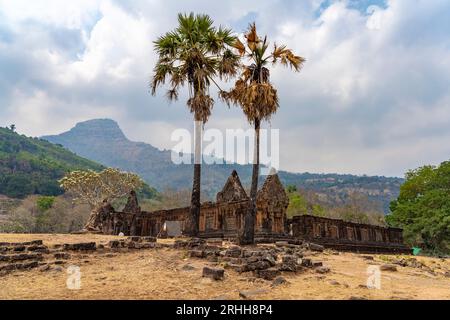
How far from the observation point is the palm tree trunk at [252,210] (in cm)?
1548

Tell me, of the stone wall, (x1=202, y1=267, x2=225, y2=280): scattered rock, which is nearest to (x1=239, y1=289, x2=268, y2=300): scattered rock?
(x1=202, y1=267, x2=225, y2=280): scattered rock

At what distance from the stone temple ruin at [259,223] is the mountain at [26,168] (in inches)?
2790

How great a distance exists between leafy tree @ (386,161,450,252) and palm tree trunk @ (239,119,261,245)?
26685 mm

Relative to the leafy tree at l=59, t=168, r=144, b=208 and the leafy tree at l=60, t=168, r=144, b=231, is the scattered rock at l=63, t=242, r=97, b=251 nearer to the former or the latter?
the leafy tree at l=60, t=168, r=144, b=231

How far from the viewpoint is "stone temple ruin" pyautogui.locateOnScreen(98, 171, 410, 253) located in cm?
2170

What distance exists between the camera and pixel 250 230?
15578 millimetres

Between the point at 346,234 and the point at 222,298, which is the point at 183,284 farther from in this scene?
the point at 346,234

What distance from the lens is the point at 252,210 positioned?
15.8 meters

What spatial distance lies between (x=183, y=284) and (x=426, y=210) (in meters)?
36.0

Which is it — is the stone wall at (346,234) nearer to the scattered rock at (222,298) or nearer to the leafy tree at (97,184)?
the scattered rock at (222,298)

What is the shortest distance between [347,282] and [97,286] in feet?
20.3
